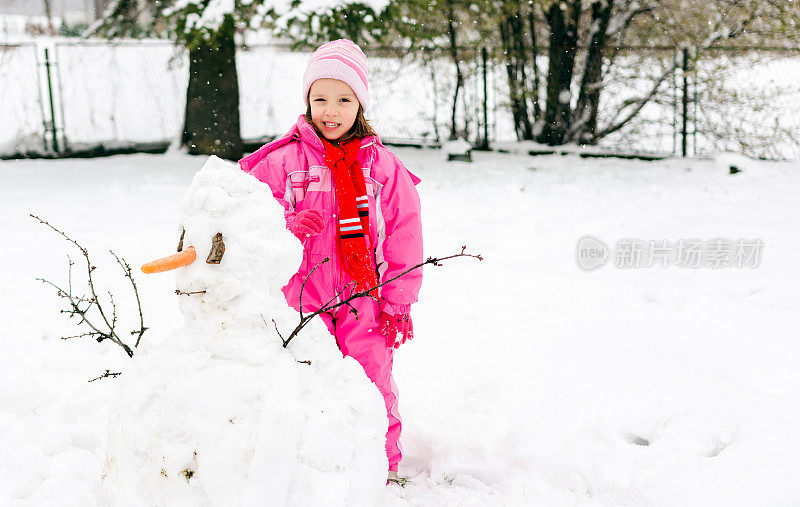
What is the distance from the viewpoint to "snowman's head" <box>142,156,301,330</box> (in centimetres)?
156

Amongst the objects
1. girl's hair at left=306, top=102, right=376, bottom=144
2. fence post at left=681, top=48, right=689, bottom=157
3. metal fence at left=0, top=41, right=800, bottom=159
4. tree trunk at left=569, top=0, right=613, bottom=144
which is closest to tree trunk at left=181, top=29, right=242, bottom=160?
metal fence at left=0, top=41, right=800, bottom=159

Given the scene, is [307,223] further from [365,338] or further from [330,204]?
[365,338]

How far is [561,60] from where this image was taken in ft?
30.6

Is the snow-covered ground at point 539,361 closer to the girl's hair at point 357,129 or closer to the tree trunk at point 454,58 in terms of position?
the girl's hair at point 357,129

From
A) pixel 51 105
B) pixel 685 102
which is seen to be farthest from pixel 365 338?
pixel 51 105

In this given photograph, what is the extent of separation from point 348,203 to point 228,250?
2.54ft

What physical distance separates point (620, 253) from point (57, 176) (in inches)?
245

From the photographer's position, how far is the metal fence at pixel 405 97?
28.9 feet

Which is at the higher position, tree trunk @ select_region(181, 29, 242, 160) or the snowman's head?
tree trunk @ select_region(181, 29, 242, 160)

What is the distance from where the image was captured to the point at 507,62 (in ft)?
31.1

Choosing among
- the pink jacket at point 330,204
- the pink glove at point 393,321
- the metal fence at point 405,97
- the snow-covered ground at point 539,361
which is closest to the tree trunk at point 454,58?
the metal fence at point 405,97

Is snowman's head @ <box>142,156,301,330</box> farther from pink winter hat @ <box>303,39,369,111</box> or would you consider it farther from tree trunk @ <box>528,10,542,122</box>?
tree trunk @ <box>528,10,542,122</box>

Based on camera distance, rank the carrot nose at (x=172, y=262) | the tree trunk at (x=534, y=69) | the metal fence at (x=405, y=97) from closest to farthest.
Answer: the carrot nose at (x=172, y=262) → the metal fence at (x=405, y=97) → the tree trunk at (x=534, y=69)

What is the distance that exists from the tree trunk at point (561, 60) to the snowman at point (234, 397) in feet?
→ 27.5
